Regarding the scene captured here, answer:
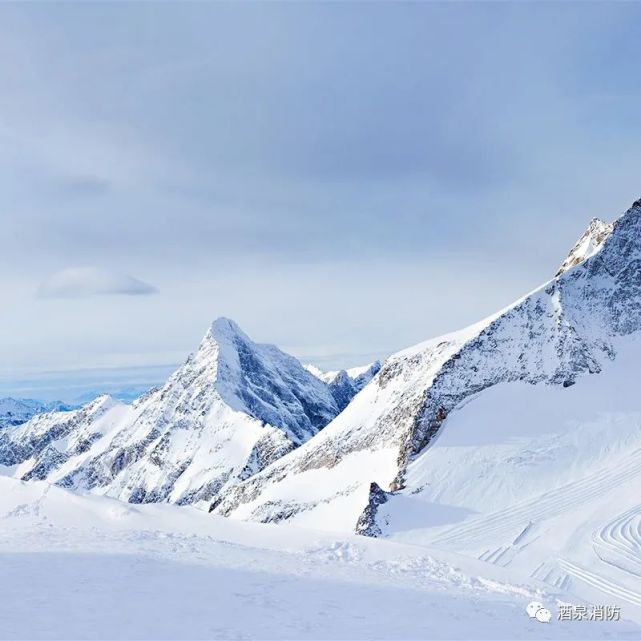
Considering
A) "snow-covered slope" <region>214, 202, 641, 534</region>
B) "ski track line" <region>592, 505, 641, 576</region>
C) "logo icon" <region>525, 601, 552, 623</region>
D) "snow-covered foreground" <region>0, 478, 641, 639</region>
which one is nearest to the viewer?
"snow-covered foreground" <region>0, 478, 641, 639</region>

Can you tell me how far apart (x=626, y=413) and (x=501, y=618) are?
45.0 meters

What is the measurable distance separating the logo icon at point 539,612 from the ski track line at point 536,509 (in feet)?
74.6

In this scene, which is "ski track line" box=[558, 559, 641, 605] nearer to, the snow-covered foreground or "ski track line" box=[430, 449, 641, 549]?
"ski track line" box=[430, 449, 641, 549]

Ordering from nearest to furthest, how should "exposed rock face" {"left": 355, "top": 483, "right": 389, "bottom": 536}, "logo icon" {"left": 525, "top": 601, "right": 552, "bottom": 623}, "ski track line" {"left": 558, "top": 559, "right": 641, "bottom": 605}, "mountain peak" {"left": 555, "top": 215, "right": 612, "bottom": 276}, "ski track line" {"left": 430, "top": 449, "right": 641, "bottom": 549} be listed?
"logo icon" {"left": 525, "top": 601, "right": 552, "bottom": 623} → "ski track line" {"left": 558, "top": 559, "right": 641, "bottom": 605} → "ski track line" {"left": 430, "top": 449, "right": 641, "bottom": 549} → "exposed rock face" {"left": 355, "top": 483, "right": 389, "bottom": 536} → "mountain peak" {"left": 555, "top": 215, "right": 612, "bottom": 276}

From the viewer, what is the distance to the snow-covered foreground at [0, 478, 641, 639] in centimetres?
1362

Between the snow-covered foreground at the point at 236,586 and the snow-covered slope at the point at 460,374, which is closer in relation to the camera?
the snow-covered foreground at the point at 236,586

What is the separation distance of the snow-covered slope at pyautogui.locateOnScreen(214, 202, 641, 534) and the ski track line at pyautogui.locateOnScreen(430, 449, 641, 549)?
7980mm

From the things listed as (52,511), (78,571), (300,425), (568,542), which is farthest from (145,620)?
(300,425)

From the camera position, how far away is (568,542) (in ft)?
122

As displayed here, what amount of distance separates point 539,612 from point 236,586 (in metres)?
8.89

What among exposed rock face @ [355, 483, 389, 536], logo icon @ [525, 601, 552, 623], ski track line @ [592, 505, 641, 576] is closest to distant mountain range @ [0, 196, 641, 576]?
exposed rock face @ [355, 483, 389, 536]

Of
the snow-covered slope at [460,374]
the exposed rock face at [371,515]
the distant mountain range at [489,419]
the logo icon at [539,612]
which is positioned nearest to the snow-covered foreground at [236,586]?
the logo icon at [539,612]

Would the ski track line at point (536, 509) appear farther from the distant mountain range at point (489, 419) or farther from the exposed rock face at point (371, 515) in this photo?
the exposed rock face at point (371, 515)

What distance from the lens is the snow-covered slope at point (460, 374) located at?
58.8 meters
